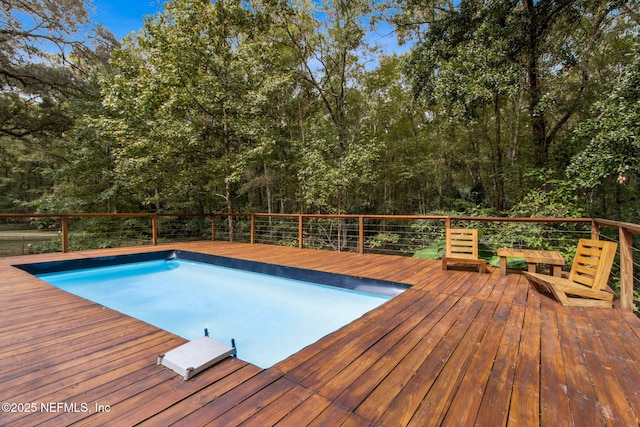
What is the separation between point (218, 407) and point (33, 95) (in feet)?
41.7

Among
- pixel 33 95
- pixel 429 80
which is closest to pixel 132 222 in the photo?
pixel 33 95

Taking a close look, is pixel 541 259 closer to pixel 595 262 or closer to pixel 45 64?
pixel 595 262

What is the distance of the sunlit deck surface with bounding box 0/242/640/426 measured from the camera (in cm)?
129

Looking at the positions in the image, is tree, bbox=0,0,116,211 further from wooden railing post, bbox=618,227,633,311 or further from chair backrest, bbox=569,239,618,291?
wooden railing post, bbox=618,227,633,311

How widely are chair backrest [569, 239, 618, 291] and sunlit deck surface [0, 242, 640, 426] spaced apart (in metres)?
0.32

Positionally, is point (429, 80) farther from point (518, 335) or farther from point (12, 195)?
point (12, 195)

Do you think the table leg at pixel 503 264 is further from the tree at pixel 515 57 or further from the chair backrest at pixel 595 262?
the tree at pixel 515 57

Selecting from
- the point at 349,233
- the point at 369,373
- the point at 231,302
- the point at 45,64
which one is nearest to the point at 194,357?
the point at 369,373

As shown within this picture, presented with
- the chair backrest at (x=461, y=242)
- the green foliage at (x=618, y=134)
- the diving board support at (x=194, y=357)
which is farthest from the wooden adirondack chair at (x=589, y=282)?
the diving board support at (x=194, y=357)

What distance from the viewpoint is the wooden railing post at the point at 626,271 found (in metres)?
2.49

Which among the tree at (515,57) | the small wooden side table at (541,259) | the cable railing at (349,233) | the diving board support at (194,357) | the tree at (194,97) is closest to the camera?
the diving board support at (194,357)

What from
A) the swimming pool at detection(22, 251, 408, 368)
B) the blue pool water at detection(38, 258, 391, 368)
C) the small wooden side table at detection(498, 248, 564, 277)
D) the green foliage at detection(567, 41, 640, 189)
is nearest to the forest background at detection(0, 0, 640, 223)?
the green foliage at detection(567, 41, 640, 189)

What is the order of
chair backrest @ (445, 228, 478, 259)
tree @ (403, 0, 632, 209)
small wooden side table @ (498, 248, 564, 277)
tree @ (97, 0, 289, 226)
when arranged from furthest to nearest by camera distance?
tree @ (97, 0, 289, 226)
tree @ (403, 0, 632, 209)
chair backrest @ (445, 228, 478, 259)
small wooden side table @ (498, 248, 564, 277)

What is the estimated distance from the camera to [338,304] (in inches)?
148
